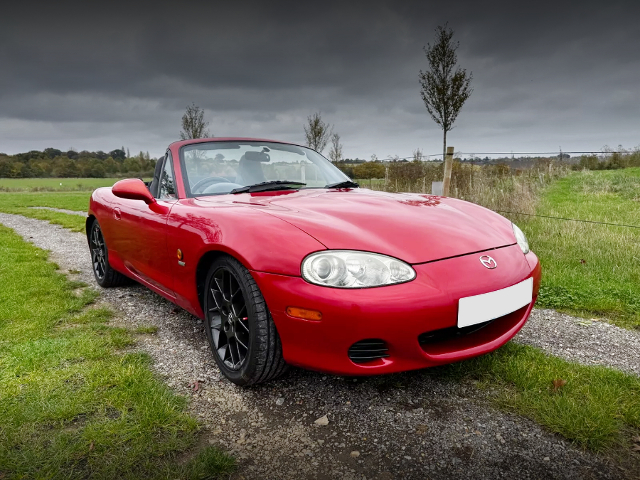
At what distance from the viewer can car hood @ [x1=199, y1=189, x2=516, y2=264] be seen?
6.41ft

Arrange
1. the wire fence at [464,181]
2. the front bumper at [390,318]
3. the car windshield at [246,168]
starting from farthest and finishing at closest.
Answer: the wire fence at [464,181] → the car windshield at [246,168] → the front bumper at [390,318]

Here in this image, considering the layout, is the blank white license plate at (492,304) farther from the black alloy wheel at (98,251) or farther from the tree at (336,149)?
the tree at (336,149)

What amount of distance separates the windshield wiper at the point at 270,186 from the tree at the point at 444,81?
38.4 ft

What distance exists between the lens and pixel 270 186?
9.92 feet

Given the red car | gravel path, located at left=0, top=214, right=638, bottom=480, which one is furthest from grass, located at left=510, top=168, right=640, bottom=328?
the red car

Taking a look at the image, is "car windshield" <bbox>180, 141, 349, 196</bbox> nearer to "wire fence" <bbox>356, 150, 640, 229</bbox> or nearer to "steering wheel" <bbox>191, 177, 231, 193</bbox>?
"steering wheel" <bbox>191, 177, 231, 193</bbox>

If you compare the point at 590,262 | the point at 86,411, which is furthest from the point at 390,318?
the point at 590,262

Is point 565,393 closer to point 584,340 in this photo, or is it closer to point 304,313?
point 584,340

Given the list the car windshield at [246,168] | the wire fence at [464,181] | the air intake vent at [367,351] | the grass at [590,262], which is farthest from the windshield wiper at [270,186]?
the wire fence at [464,181]

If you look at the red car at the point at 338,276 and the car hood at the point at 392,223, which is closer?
the red car at the point at 338,276

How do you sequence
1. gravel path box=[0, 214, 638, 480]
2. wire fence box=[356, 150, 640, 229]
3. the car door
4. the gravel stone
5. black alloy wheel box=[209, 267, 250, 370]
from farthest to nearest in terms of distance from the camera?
wire fence box=[356, 150, 640, 229] → the car door → the gravel stone → black alloy wheel box=[209, 267, 250, 370] → gravel path box=[0, 214, 638, 480]

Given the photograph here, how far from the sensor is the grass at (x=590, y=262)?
3.51m

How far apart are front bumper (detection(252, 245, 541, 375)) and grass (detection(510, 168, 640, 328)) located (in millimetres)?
1948

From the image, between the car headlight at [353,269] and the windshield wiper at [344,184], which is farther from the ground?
the windshield wiper at [344,184]
